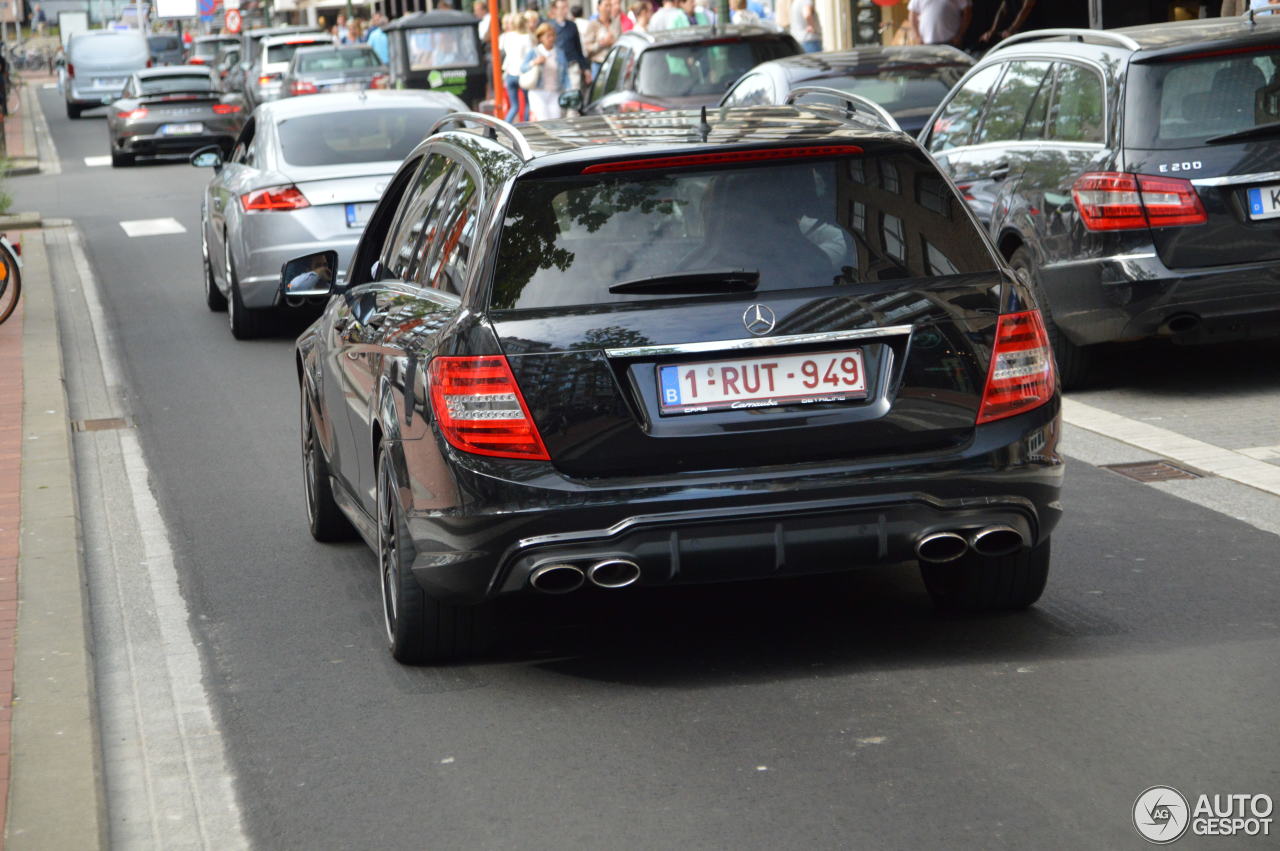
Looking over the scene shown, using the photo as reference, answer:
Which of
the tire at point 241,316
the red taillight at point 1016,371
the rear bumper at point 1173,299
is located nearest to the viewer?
the red taillight at point 1016,371

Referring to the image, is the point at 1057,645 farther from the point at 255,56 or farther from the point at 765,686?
the point at 255,56

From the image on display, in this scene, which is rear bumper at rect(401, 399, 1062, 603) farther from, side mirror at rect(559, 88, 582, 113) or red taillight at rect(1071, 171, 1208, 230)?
side mirror at rect(559, 88, 582, 113)

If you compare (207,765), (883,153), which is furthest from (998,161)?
(207,765)

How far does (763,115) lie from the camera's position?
6270 millimetres

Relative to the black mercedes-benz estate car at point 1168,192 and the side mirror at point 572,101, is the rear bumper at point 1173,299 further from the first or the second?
the side mirror at point 572,101

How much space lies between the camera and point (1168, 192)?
953 centimetres

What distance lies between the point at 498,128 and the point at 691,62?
13902mm

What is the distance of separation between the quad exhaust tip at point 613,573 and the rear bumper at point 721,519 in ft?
0.07

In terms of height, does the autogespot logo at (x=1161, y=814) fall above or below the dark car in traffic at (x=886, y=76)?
below

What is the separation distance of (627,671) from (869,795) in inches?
51.5

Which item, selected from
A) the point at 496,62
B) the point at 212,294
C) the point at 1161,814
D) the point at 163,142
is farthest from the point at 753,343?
the point at 163,142

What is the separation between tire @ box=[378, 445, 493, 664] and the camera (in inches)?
229

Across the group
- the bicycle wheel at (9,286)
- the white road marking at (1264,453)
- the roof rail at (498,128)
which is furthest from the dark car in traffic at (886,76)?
the roof rail at (498,128)

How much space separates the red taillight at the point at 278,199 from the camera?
526 inches
